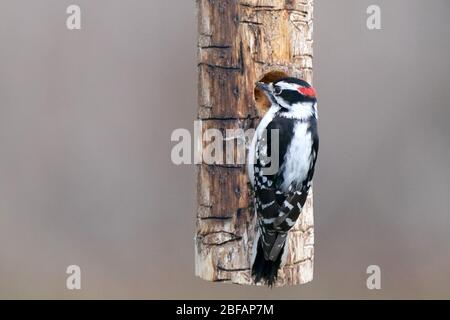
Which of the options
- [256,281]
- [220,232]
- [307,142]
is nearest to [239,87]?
[307,142]

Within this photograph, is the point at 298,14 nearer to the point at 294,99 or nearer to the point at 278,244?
the point at 294,99

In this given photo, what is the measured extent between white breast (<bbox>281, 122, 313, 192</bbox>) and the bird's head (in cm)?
7

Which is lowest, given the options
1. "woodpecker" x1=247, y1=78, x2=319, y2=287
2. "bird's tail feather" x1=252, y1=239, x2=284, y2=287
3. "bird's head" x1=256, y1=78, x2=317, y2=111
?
"bird's tail feather" x1=252, y1=239, x2=284, y2=287

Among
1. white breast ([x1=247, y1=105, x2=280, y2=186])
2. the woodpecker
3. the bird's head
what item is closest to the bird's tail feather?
the woodpecker

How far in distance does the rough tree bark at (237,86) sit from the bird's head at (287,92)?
46 mm

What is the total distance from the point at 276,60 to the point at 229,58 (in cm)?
15

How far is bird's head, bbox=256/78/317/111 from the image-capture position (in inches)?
96.3

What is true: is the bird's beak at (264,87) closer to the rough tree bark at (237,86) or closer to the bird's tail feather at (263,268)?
the rough tree bark at (237,86)

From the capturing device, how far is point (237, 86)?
246 cm

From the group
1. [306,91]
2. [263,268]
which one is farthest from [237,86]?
[263,268]

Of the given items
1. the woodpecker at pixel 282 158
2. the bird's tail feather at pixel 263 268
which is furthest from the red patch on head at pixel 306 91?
the bird's tail feather at pixel 263 268

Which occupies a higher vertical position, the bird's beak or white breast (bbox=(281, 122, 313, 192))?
the bird's beak

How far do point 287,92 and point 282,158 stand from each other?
216 millimetres

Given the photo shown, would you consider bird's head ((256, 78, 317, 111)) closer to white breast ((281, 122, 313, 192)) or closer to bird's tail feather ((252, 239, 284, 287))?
white breast ((281, 122, 313, 192))
